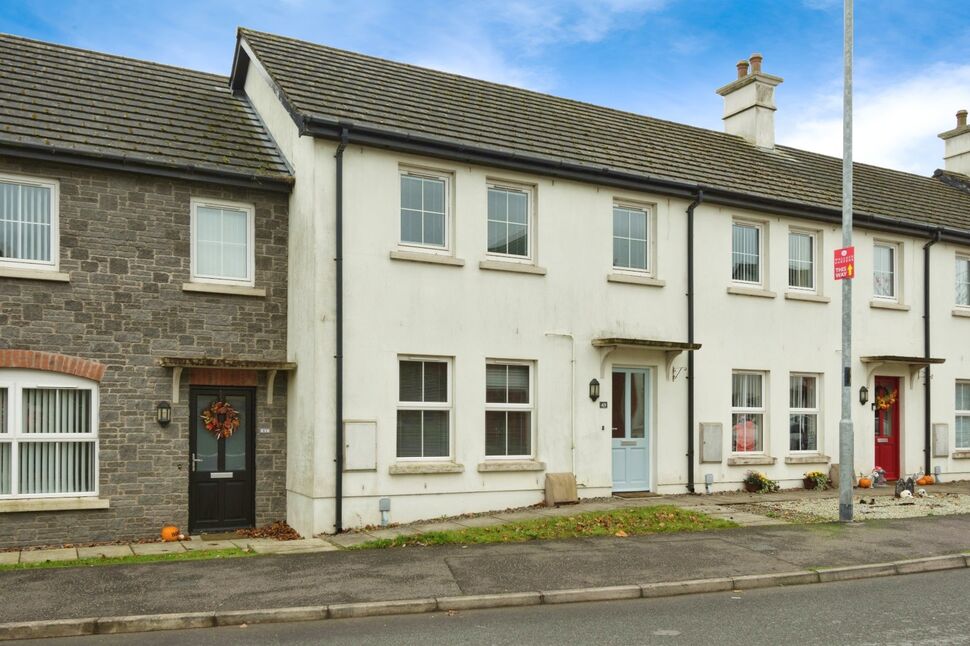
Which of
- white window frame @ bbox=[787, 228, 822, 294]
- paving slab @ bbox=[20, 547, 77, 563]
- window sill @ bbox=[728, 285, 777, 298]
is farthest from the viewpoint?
white window frame @ bbox=[787, 228, 822, 294]

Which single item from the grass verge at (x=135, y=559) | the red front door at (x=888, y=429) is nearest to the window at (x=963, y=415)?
the red front door at (x=888, y=429)

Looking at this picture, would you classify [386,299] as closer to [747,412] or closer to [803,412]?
[747,412]

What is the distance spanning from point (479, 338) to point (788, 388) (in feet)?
23.5

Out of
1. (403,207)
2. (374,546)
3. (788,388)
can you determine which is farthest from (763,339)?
(374,546)

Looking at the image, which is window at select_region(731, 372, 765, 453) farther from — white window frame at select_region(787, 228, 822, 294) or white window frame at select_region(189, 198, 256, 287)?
white window frame at select_region(189, 198, 256, 287)

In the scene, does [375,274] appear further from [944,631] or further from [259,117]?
[944,631]

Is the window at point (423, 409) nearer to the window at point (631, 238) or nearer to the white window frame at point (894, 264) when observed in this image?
the window at point (631, 238)

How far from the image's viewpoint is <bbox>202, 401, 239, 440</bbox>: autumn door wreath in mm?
14484

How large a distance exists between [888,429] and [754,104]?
26.6 ft

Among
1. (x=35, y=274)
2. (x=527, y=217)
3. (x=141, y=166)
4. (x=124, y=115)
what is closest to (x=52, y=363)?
(x=35, y=274)

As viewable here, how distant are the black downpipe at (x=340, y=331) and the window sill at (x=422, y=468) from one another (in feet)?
2.86

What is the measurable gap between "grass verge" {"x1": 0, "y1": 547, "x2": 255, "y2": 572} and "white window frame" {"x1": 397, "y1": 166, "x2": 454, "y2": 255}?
211 inches

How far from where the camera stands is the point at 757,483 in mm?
17906

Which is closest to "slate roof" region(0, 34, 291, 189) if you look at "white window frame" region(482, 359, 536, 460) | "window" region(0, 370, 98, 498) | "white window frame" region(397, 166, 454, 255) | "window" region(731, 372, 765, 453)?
"white window frame" region(397, 166, 454, 255)
